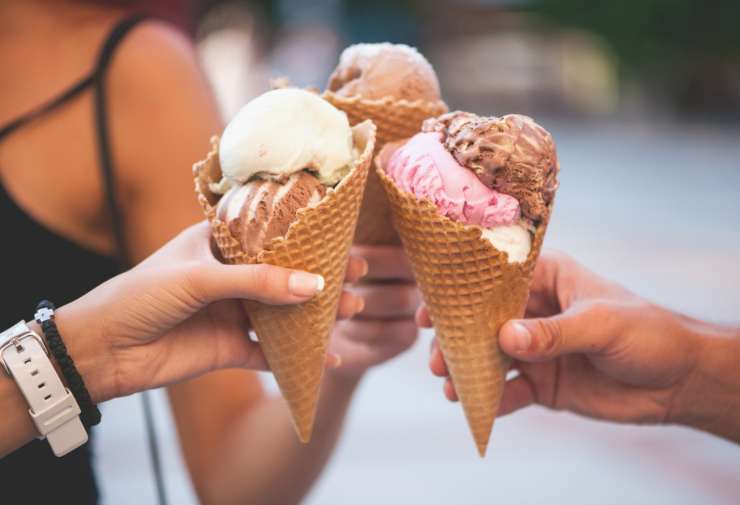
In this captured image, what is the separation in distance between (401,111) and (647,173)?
Result: 792 cm

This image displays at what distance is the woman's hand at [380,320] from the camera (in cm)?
166

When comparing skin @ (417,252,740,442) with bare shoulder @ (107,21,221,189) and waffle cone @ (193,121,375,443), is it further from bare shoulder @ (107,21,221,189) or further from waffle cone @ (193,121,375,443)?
bare shoulder @ (107,21,221,189)

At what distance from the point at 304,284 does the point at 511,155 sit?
42 centimetres

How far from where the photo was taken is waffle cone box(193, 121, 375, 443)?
1.18m

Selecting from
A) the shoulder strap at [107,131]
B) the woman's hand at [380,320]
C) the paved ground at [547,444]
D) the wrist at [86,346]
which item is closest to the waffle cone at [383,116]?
the woman's hand at [380,320]

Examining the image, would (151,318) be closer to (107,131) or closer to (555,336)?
(107,131)

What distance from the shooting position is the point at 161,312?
1118 mm

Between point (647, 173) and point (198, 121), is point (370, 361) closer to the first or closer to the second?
point (198, 121)

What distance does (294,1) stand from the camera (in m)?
15.8

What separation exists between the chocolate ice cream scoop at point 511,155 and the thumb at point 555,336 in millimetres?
199

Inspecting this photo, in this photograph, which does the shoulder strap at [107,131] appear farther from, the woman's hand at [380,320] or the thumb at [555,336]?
the thumb at [555,336]

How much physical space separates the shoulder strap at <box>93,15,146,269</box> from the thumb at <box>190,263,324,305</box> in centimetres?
56

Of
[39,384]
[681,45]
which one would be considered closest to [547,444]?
[39,384]

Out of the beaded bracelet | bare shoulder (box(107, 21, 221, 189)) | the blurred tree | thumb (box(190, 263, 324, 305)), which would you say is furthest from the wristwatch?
the blurred tree
